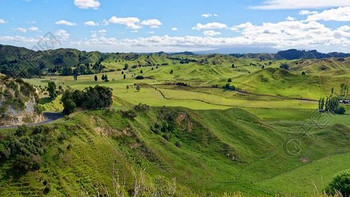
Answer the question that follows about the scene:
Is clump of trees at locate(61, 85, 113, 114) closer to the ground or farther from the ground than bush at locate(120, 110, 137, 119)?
farther from the ground

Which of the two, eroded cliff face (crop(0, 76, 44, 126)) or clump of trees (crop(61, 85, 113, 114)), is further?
clump of trees (crop(61, 85, 113, 114))

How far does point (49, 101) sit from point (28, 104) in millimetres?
17216

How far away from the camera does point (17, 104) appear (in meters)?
73.8

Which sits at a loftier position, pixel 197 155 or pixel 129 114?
pixel 129 114

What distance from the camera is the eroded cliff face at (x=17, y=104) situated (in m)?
70.9

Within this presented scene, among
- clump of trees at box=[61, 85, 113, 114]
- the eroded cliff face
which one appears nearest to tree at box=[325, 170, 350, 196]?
clump of trees at box=[61, 85, 113, 114]

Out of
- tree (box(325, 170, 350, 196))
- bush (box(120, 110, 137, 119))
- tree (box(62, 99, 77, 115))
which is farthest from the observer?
bush (box(120, 110, 137, 119))

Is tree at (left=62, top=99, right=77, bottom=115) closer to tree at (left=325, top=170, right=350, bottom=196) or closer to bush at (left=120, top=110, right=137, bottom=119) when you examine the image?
bush at (left=120, top=110, right=137, bottom=119)

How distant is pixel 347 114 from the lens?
153 metres

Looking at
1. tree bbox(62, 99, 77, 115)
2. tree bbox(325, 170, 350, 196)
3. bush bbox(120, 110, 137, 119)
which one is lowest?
tree bbox(325, 170, 350, 196)

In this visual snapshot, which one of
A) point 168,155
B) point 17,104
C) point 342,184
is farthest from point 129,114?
point 342,184

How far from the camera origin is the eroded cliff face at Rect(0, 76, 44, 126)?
70875 mm

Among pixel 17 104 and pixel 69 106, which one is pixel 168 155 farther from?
pixel 17 104

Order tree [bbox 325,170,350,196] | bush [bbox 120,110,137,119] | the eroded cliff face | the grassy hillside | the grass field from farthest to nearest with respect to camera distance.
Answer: bush [bbox 120,110,137,119] → the eroded cliff face → tree [bbox 325,170,350,196] → the grass field → the grassy hillside
